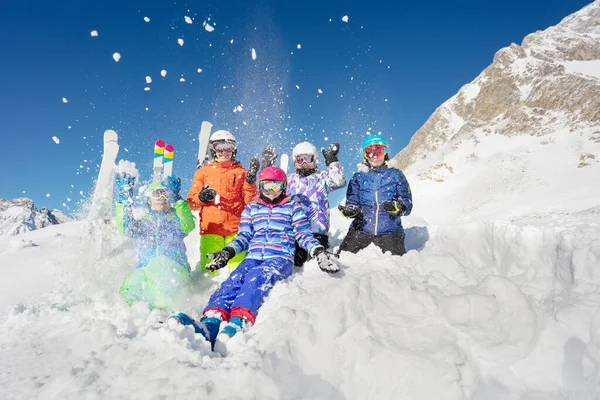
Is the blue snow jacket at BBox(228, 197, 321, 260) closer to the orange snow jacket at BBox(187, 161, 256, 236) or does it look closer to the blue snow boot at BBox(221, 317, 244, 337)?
the orange snow jacket at BBox(187, 161, 256, 236)

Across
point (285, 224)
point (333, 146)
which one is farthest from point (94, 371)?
point (333, 146)

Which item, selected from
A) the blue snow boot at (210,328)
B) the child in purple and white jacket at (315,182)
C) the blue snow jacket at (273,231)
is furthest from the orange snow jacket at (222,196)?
the blue snow boot at (210,328)

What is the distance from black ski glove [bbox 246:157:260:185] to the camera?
18.7 ft

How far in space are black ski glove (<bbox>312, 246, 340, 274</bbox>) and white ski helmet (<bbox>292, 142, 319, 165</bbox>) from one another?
235 centimetres

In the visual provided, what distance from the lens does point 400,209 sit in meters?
4.77

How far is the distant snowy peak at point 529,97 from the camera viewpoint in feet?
95.5

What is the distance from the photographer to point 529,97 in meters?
35.5

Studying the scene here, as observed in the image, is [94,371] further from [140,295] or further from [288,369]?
[140,295]

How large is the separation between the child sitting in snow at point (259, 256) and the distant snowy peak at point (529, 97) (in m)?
26.3

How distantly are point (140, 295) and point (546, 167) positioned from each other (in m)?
24.8

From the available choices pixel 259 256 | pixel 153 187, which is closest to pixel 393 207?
pixel 259 256

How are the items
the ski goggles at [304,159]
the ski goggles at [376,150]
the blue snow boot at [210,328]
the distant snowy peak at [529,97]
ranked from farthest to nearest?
the distant snowy peak at [529,97] → the ski goggles at [304,159] → the ski goggles at [376,150] → the blue snow boot at [210,328]

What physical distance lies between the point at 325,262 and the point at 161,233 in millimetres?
2367

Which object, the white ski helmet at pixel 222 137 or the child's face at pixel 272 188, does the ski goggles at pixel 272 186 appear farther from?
the white ski helmet at pixel 222 137
